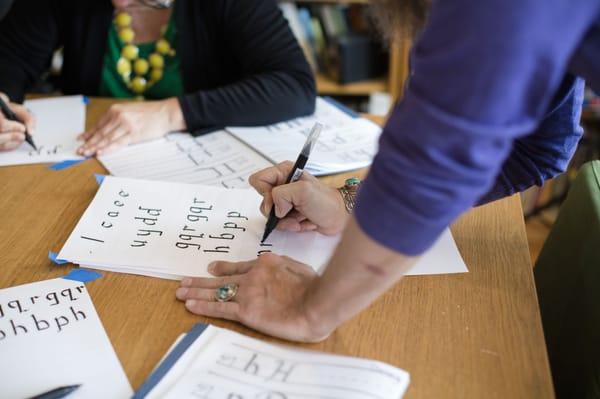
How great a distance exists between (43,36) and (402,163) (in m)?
1.21

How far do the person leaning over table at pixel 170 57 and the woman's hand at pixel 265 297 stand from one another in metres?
0.50

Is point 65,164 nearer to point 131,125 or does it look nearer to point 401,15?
point 131,125

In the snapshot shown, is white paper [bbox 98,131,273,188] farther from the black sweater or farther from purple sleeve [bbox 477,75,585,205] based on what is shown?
purple sleeve [bbox 477,75,585,205]

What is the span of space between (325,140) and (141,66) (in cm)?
53

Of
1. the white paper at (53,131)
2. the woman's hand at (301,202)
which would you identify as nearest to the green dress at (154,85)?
the white paper at (53,131)

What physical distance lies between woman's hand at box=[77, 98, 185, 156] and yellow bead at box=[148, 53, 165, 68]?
0.78 ft

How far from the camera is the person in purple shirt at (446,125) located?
15.7 inches

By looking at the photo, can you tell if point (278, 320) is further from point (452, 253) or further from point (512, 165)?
point (512, 165)

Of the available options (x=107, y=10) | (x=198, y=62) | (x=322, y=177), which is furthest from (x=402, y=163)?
(x=107, y=10)

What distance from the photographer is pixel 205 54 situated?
1330 mm

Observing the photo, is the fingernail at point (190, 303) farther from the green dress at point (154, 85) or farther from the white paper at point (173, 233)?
the green dress at point (154, 85)

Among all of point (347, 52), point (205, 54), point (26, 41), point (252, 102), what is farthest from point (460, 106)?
point (347, 52)

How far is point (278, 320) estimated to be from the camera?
24.4 inches

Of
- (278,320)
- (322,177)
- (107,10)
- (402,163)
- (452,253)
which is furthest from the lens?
(107,10)
